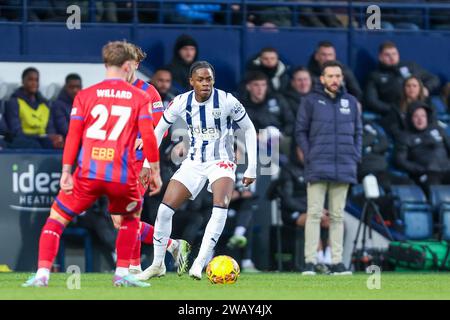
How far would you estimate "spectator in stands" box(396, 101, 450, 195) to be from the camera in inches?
707

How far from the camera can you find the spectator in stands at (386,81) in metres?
18.5

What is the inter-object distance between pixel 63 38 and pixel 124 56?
7.08 meters

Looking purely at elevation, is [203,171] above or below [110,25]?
below

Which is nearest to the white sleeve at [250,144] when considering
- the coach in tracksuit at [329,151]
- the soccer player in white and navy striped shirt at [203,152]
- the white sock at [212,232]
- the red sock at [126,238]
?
the soccer player in white and navy striped shirt at [203,152]

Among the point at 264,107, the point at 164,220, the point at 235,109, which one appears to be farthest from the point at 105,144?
the point at 264,107

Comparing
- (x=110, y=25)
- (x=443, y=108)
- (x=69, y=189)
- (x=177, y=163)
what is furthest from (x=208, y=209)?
(x=69, y=189)

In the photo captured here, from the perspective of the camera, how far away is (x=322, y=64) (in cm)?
1798

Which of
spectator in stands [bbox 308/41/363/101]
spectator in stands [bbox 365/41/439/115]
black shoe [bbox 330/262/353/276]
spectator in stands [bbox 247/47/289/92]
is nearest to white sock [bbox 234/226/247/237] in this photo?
black shoe [bbox 330/262/353/276]

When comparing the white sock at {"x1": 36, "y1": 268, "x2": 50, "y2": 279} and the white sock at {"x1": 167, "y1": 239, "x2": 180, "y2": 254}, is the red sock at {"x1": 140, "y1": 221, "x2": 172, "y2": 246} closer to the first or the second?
the white sock at {"x1": 167, "y1": 239, "x2": 180, "y2": 254}

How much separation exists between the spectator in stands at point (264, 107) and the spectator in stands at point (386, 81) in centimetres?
167

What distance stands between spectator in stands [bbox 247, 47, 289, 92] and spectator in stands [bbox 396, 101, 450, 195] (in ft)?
5.76

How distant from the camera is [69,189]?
10883 mm

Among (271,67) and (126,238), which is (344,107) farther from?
(126,238)
